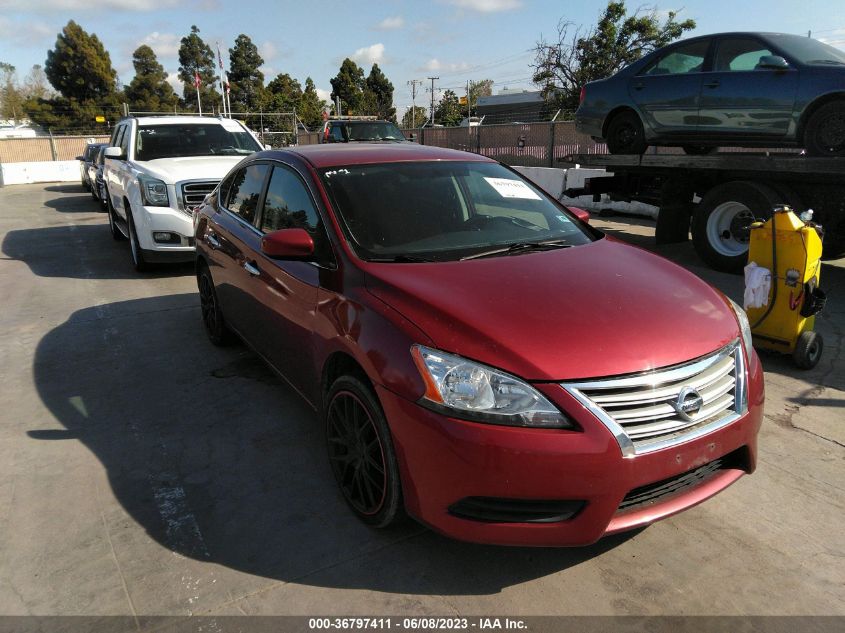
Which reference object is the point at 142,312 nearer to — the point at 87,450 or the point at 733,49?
the point at 87,450

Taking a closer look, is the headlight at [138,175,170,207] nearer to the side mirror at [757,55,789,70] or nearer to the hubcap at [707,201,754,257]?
the hubcap at [707,201,754,257]

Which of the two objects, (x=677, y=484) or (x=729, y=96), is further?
(x=729, y=96)

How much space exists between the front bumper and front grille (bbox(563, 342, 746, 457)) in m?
0.04

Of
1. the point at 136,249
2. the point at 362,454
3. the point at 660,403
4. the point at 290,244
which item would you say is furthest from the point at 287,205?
the point at 136,249

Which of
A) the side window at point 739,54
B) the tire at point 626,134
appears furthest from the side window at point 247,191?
the tire at point 626,134

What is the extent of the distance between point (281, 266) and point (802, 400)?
3.57 metres

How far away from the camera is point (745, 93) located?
7453 millimetres

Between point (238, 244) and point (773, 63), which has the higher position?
point (773, 63)

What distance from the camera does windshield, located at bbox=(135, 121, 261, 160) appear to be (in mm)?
8836

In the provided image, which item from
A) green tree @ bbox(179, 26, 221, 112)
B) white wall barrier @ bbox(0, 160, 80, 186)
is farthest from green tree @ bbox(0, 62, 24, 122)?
white wall barrier @ bbox(0, 160, 80, 186)

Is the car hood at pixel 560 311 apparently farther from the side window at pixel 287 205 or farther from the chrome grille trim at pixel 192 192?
the chrome grille trim at pixel 192 192

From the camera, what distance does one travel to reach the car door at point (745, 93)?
7.12 m

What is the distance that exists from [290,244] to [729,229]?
633 centimetres

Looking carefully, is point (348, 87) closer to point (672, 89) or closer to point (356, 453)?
point (672, 89)
